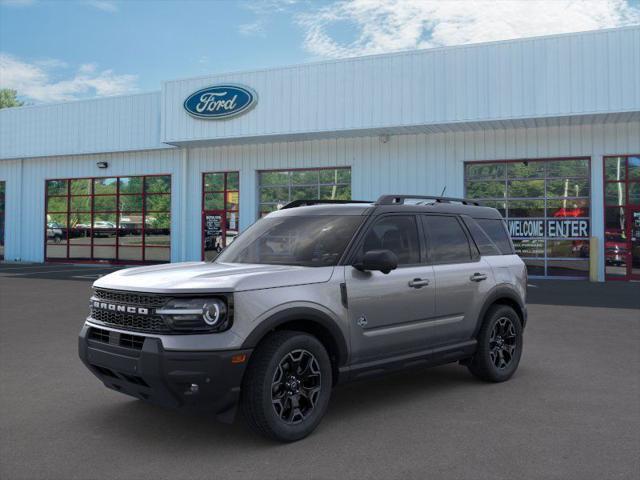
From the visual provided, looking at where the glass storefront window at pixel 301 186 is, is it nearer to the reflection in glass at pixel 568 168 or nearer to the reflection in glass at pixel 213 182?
the reflection in glass at pixel 213 182

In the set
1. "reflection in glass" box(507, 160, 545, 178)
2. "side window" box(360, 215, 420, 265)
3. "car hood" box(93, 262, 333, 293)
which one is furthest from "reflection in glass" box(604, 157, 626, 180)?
"car hood" box(93, 262, 333, 293)

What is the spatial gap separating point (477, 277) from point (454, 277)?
0.37 metres

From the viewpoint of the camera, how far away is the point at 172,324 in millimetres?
4289

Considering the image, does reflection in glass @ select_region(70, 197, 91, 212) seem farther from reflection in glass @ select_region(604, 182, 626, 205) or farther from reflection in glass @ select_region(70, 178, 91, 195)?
reflection in glass @ select_region(604, 182, 626, 205)

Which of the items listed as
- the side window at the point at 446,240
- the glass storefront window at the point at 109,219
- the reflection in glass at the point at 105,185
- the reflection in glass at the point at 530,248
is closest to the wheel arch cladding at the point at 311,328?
the side window at the point at 446,240

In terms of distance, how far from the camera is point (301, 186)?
22.9 m

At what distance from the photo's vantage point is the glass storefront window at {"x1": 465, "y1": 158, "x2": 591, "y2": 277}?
19.2 metres

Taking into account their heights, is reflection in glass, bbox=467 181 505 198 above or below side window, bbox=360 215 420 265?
above

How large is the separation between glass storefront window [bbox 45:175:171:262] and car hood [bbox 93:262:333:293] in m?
20.6

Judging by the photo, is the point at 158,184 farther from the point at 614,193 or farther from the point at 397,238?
the point at 397,238

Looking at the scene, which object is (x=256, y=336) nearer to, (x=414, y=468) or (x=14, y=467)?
(x=414, y=468)

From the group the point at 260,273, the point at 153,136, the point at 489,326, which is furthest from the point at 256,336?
the point at 153,136

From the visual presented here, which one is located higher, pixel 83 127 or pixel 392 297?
pixel 83 127

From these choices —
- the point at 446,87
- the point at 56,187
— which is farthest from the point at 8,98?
the point at 446,87
